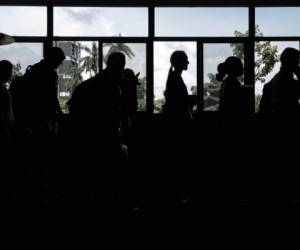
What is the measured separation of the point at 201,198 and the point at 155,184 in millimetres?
1247

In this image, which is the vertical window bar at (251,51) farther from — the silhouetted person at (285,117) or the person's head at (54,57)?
the person's head at (54,57)

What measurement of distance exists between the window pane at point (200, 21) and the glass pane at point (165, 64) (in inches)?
9.2

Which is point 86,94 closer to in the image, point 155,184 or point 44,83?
point 44,83

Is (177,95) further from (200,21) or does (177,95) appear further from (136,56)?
(200,21)

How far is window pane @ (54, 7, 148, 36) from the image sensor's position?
11.0m

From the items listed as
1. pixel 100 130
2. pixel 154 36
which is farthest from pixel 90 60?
pixel 100 130

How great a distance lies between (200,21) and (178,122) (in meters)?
6.67

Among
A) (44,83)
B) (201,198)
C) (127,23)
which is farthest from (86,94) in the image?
(127,23)

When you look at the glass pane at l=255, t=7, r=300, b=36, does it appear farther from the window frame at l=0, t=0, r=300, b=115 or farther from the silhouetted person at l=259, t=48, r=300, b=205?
the silhouetted person at l=259, t=48, r=300, b=205

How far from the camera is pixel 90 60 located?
11.0 metres

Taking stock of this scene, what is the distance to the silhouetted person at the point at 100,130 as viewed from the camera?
12.0ft

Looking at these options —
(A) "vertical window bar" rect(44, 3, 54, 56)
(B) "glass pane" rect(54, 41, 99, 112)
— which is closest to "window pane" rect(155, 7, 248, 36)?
(B) "glass pane" rect(54, 41, 99, 112)

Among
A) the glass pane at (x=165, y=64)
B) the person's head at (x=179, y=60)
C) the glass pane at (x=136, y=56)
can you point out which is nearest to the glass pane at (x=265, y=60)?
the glass pane at (x=165, y=64)

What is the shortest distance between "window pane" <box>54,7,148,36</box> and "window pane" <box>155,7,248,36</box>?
0.35 metres
